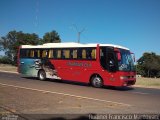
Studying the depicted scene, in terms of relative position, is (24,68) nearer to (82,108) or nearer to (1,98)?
(1,98)

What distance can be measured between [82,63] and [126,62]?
3566 mm

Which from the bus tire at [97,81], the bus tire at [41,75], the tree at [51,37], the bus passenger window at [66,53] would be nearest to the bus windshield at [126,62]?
the bus tire at [97,81]

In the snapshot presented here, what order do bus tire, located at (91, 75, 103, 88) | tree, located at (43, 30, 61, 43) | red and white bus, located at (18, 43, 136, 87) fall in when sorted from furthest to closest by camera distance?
tree, located at (43, 30, 61, 43) < bus tire, located at (91, 75, 103, 88) < red and white bus, located at (18, 43, 136, 87)

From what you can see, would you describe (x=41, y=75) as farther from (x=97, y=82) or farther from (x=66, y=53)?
(x=97, y=82)

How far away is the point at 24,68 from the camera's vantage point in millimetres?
27594

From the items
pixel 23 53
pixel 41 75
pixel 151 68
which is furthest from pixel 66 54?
pixel 151 68

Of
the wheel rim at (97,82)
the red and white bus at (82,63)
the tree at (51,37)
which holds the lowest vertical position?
the wheel rim at (97,82)

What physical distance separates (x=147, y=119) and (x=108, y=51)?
1144cm

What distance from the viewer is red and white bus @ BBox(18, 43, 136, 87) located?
2075 centimetres

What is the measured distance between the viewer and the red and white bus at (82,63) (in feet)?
68.1

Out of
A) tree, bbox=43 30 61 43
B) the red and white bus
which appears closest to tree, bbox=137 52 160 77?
tree, bbox=43 30 61 43

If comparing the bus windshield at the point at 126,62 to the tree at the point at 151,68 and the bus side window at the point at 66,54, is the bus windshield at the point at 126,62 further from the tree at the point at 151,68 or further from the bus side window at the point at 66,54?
the tree at the point at 151,68

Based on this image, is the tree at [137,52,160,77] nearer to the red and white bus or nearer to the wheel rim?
the red and white bus

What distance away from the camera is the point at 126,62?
69.0 ft
